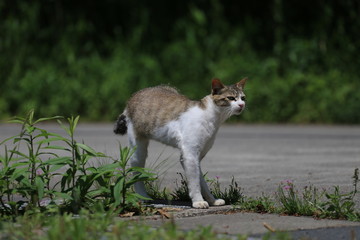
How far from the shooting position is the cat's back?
24.3 ft

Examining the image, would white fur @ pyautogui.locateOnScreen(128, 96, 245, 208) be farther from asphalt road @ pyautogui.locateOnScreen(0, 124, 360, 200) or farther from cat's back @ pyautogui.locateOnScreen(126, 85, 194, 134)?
asphalt road @ pyautogui.locateOnScreen(0, 124, 360, 200)

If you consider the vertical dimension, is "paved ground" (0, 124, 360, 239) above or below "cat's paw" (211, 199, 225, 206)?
above

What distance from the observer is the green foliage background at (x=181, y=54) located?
760 inches

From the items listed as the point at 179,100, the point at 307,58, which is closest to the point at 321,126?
the point at 307,58

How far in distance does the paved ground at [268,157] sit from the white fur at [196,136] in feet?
1.63

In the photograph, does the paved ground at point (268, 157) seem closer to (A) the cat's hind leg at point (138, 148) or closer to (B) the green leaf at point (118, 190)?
(B) the green leaf at point (118, 190)

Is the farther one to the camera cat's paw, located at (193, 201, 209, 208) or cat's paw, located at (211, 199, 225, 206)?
cat's paw, located at (211, 199, 225, 206)

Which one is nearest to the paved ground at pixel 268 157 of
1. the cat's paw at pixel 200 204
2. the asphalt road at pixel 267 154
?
the asphalt road at pixel 267 154

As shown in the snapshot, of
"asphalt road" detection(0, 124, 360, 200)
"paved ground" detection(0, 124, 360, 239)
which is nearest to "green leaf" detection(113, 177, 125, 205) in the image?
"paved ground" detection(0, 124, 360, 239)

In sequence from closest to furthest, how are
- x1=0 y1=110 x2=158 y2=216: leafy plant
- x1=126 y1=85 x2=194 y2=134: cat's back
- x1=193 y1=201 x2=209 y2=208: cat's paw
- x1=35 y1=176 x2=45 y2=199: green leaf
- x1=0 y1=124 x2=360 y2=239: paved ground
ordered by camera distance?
x1=35 y1=176 x2=45 y2=199: green leaf → x1=0 y1=110 x2=158 y2=216: leafy plant → x1=0 y1=124 x2=360 y2=239: paved ground → x1=193 y1=201 x2=209 y2=208: cat's paw → x1=126 y1=85 x2=194 y2=134: cat's back

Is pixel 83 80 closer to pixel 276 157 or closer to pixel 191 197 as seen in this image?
pixel 276 157

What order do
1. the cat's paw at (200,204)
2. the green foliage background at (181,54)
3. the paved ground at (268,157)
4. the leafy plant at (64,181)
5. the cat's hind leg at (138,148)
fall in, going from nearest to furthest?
the leafy plant at (64,181)
the paved ground at (268,157)
the cat's paw at (200,204)
the cat's hind leg at (138,148)
the green foliage background at (181,54)

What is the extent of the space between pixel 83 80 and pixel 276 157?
9.67 m

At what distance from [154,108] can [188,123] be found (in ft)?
1.75
